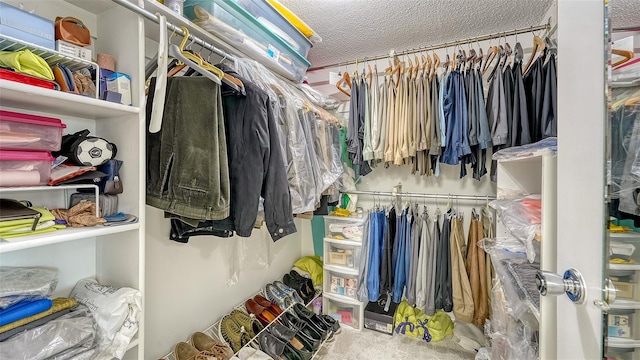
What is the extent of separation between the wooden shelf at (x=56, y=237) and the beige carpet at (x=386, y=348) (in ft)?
5.22

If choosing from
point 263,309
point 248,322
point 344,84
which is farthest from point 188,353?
point 344,84

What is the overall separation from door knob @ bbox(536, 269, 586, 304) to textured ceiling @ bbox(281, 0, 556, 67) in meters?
1.66

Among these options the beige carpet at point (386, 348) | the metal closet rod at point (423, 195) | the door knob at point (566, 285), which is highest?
the metal closet rod at point (423, 195)

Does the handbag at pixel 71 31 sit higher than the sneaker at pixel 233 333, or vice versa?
the handbag at pixel 71 31

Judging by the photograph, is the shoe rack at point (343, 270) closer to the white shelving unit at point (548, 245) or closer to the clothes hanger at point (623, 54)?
the white shelving unit at point (548, 245)

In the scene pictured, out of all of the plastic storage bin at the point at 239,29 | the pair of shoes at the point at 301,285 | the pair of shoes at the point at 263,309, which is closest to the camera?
the plastic storage bin at the point at 239,29

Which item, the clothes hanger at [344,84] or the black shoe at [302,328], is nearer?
the black shoe at [302,328]

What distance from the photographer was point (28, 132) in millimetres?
785

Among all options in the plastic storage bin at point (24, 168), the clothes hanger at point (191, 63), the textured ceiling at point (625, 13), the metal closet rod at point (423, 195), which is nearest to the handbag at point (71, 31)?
the clothes hanger at point (191, 63)

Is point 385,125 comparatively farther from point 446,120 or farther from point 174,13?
point 174,13

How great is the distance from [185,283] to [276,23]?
5.51ft

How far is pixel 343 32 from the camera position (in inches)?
78.3

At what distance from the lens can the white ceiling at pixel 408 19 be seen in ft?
5.43

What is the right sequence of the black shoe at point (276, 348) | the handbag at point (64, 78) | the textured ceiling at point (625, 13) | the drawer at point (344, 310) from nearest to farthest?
the textured ceiling at point (625, 13), the handbag at point (64, 78), the black shoe at point (276, 348), the drawer at point (344, 310)
